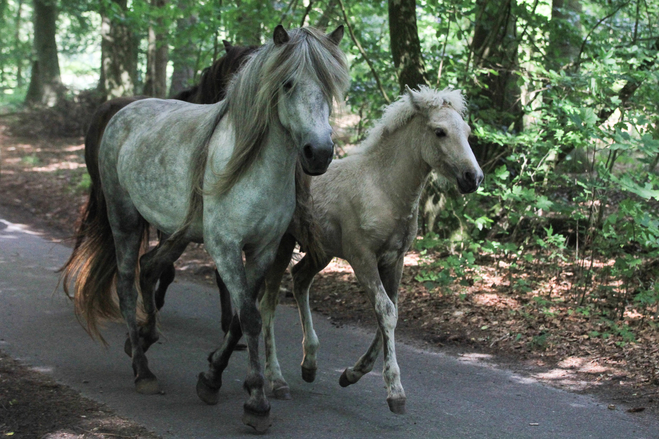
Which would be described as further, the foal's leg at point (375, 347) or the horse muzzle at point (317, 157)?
the foal's leg at point (375, 347)

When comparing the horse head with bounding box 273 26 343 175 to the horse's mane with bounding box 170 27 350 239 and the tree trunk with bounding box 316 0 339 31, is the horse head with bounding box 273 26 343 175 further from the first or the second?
the tree trunk with bounding box 316 0 339 31

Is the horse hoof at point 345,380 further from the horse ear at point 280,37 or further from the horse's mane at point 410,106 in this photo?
the horse ear at point 280,37

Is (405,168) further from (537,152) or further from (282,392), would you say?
(537,152)

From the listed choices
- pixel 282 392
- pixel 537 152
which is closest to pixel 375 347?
pixel 282 392

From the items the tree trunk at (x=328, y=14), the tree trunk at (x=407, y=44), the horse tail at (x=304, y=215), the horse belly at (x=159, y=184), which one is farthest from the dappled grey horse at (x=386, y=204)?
the tree trunk at (x=328, y=14)

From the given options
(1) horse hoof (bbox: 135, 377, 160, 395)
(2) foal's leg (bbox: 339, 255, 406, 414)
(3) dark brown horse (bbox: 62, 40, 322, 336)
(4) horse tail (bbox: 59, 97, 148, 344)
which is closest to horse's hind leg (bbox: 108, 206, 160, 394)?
(1) horse hoof (bbox: 135, 377, 160, 395)

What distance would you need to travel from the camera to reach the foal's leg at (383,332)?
4656 millimetres

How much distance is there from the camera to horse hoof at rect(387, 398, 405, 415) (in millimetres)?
4625

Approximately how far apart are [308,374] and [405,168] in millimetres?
1836

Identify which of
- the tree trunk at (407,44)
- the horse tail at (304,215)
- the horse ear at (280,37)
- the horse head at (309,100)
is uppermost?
the tree trunk at (407,44)

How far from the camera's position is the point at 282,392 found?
5.08 m

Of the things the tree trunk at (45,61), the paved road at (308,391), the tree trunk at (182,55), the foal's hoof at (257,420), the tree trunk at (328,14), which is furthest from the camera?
the tree trunk at (45,61)

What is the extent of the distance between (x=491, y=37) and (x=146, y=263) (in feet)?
21.1

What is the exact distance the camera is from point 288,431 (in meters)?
4.37
